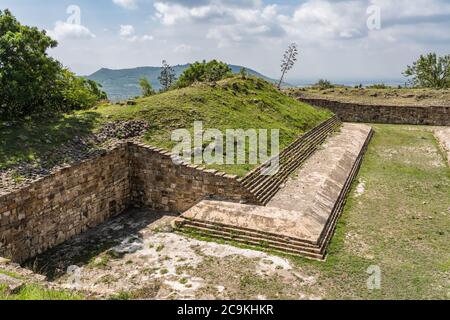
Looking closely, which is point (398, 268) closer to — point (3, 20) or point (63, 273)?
point (63, 273)

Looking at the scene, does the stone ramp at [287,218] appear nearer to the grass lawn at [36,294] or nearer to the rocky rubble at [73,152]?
the rocky rubble at [73,152]

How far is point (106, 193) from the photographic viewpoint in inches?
398

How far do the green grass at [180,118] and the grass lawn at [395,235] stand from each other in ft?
10.8

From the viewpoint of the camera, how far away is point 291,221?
27.5ft

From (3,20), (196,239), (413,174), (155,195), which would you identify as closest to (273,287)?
(196,239)

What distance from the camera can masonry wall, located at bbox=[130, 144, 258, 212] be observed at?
9.62 m

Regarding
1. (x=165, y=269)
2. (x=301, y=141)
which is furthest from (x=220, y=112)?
(x=165, y=269)

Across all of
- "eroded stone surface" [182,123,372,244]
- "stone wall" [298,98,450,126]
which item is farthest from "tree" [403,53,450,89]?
"eroded stone surface" [182,123,372,244]

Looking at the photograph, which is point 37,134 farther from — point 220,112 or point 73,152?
point 220,112

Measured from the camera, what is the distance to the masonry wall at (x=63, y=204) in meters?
7.57

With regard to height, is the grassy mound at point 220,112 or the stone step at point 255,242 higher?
the grassy mound at point 220,112

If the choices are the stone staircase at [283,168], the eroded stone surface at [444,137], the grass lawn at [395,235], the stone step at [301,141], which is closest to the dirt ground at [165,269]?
the grass lawn at [395,235]

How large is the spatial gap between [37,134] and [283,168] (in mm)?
7164
